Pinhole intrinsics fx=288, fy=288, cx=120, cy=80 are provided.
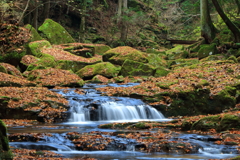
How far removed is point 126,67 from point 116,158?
13.5 meters

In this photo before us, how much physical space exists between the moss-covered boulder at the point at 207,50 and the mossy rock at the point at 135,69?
18.1 ft

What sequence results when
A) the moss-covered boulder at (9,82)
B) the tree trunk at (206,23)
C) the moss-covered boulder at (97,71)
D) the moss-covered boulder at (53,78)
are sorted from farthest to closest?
the tree trunk at (206,23), the moss-covered boulder at (97,71), the moss-covered boulder at (53,78), the moss-covered boulder at (9,82)

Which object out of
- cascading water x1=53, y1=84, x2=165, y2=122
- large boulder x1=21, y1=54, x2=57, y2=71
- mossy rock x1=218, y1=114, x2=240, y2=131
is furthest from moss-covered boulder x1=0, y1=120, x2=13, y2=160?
large boulder x1=21, y1=54, x2=57, y2=71

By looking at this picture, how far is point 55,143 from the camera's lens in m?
7.18

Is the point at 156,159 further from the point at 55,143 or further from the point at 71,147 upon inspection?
the point at 55,143

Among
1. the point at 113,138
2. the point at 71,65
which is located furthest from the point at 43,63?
the point at 113,138

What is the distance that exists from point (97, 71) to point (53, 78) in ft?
12.7

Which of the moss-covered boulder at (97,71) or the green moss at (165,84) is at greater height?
the moss-covered boulder at (97,71)

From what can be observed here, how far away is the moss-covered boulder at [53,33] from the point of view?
26484 mm

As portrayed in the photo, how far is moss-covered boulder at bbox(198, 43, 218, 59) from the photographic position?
22125mm

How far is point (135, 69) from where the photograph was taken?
19.4 metres

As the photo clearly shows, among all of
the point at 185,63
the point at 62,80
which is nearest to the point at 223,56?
the point at 185,63

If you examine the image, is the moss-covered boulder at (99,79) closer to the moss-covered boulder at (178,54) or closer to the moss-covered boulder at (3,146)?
the moss-covered boulder at (178,54)

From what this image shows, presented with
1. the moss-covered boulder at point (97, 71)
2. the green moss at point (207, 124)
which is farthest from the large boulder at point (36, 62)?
the green moss at point (207, 124)
